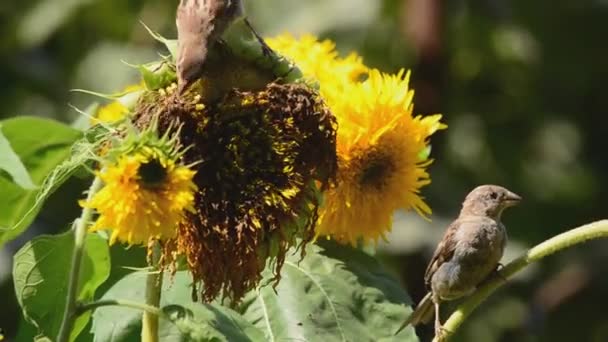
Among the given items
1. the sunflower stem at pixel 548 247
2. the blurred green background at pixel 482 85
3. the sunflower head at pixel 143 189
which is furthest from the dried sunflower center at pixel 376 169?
the blurred green background at pixel 482 85

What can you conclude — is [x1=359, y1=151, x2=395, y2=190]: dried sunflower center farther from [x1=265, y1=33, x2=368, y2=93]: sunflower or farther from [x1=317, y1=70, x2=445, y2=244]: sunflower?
[x1=265, y1=33, x2=368, y2=93]: sunflower

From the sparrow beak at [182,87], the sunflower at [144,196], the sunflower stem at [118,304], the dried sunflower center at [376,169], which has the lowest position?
the sunflower stem at [118,304]

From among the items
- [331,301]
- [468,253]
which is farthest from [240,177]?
[468,253]

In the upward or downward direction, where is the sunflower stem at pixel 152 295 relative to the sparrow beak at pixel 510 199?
downward

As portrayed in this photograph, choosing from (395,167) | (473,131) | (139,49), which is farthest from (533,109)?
(395,167)

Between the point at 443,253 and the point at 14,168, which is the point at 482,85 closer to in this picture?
the point at 443,253

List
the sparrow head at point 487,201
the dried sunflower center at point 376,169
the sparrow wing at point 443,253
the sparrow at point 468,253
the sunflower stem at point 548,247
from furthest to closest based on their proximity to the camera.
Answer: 1. the sparrow head at point 487,201
2. the sparrow wing at point 443,253
3. the sparrow at point 468,253
4. the dried sunflower center at point 376,169
5. the sunflower stem at point 548,247

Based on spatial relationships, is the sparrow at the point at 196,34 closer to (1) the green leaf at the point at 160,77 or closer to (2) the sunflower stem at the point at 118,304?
(1) the green leaf at the point at 160,77
